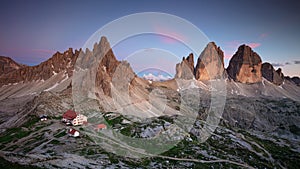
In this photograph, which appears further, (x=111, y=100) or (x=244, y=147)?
(x=111, y=100)

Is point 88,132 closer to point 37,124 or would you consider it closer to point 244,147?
point 37,124

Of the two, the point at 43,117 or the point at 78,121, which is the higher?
the point at 43,117

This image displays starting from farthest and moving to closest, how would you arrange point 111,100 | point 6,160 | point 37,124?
point 111,100, point 37,124, point 6,160

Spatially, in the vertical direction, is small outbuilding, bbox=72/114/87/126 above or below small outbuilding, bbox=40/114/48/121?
below

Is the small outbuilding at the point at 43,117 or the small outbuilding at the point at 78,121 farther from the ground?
the small outbuilding at the point at 43,117

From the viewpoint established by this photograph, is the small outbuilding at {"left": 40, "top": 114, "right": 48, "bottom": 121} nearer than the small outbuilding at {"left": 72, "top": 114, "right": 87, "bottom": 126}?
No

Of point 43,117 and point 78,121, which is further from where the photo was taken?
point 43,117

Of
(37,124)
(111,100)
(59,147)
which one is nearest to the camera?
(59,147)

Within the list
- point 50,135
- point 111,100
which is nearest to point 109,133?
point 50,135

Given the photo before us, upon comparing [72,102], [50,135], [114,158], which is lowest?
[114,158]

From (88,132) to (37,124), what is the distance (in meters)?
35.2

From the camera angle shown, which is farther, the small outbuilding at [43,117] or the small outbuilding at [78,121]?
the small outbuilding at [43,117]

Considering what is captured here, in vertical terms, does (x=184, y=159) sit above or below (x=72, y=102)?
below

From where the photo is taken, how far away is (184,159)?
7338 centimetres
